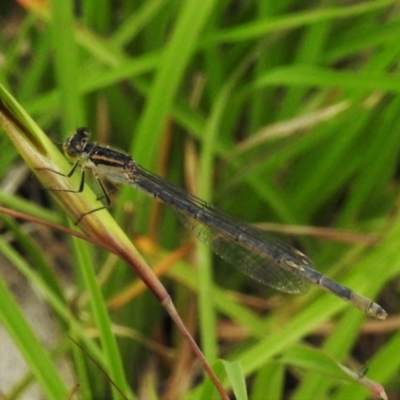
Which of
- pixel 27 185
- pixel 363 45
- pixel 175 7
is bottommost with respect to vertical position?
pixel 363 45

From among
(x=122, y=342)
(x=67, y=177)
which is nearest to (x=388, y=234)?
(x=122, y=342)

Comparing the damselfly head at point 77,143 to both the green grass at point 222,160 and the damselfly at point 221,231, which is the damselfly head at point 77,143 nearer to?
the damselfly at point 221,231

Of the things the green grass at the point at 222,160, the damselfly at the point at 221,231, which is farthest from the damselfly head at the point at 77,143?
the green grass at the point at 222,160

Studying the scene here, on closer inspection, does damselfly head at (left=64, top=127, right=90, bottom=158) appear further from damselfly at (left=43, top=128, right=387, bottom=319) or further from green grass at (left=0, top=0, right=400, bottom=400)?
green grass at (left=0, top=0, right=400, bottom=400)

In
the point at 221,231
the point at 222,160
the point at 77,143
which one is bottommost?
the point at 221,231

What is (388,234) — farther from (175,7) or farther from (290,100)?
(175,7)

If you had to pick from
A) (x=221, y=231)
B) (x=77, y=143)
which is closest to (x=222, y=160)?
(x=221, y=231)

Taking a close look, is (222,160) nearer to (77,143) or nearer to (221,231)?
(221,231)
